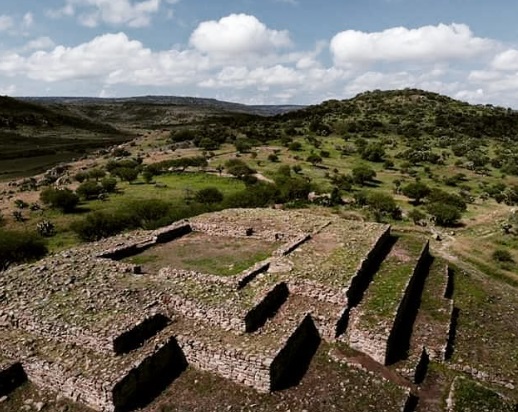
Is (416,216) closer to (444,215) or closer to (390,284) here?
(444,215)

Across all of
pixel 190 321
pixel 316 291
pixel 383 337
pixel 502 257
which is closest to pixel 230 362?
pixel 190 321

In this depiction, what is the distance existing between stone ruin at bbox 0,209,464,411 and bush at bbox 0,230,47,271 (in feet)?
18.1

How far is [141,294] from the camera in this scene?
14547mm

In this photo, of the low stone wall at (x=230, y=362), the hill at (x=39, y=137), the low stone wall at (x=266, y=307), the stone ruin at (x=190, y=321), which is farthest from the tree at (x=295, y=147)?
the low stone wall at (x=230, y=362)

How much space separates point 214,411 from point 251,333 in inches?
97.7

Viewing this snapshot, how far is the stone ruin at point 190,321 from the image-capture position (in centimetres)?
1190

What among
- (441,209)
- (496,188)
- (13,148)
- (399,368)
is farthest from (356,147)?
(13,148)

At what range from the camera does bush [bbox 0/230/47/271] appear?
22.1 metres

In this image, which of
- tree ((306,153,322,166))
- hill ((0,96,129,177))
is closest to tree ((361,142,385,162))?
tree ((306,153,322,166))

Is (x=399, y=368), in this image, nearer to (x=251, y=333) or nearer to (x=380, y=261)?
(x=251, y=333)

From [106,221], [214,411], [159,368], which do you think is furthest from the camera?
[106,221]

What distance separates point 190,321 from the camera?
542 inches

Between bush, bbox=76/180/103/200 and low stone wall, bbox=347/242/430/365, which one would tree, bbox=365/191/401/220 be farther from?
bush, bbox=76/180/103/200

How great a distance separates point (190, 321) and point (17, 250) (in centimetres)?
1308
